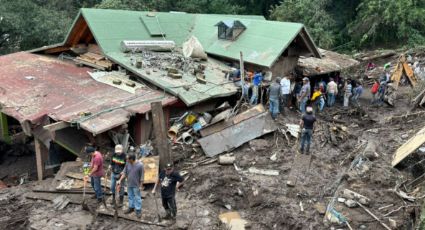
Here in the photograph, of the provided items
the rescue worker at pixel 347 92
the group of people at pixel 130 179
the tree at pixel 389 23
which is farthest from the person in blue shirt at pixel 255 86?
the tree at pixel 389 23

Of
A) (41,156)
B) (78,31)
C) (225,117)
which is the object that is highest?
(78,31)

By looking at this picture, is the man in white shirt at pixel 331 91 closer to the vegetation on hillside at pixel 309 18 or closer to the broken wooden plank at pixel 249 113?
the broken wooden plank at pixel 249 113

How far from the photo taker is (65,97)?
1402cm

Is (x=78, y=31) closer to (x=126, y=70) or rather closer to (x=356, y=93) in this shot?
(x=126, y=70)

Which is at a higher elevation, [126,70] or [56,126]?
[126,70]

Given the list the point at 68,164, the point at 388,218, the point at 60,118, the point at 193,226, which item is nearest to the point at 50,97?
the point at 60,118

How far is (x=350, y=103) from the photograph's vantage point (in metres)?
18.3

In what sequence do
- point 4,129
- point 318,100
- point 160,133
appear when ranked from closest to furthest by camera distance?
point 160,133, point 4,129, point 318,100

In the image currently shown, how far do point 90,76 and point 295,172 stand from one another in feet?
26.8

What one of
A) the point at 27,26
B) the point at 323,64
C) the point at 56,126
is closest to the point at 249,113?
the point at 56,126

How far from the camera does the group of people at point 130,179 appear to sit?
9602 millimetres

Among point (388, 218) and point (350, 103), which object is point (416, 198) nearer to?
point (388, 218)

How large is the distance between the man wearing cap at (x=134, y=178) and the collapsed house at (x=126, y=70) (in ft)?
7.55

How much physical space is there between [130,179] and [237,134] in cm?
454
